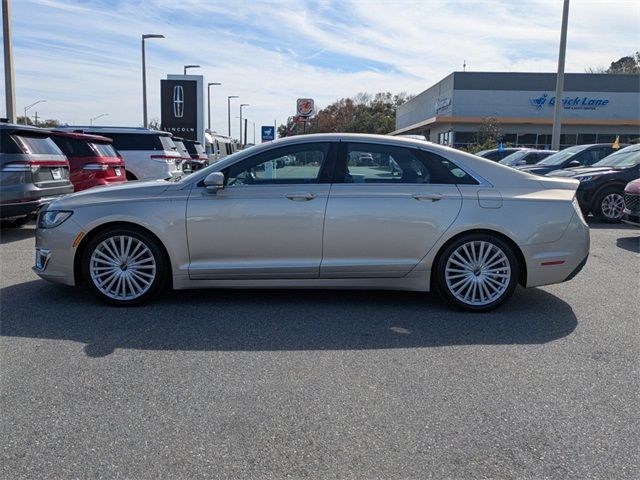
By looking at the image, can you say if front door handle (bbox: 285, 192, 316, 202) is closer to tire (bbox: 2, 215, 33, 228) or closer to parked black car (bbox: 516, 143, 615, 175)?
tire (bbox: 2, 215, 33, 228)

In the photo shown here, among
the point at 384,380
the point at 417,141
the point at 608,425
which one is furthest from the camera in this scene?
the point at 417,141

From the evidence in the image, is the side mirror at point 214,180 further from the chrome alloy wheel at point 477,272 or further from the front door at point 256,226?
the chrome alloy wheel at point 477,272

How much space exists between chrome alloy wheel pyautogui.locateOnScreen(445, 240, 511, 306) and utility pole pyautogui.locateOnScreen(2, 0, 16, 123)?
1298cm

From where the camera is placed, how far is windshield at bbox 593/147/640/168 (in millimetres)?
11724

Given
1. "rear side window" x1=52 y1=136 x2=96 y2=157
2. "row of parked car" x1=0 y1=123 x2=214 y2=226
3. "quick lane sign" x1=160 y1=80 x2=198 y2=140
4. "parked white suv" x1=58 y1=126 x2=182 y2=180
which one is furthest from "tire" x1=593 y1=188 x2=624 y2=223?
"quick lane sign" x1=160 y1=80 x2=198 y2=140

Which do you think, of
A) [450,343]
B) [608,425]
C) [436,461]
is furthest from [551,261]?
[436,461]

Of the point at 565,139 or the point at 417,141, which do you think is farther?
the point at 565,139

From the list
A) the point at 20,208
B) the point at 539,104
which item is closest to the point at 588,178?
the point at 20,208

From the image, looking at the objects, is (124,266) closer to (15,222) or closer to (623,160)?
(15,222)

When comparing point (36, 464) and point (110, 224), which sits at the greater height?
point (110, 224)

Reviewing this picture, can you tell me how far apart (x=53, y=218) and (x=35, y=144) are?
15.5ft

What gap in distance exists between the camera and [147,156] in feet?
49.2

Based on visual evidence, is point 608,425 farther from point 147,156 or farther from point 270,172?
point 147,156

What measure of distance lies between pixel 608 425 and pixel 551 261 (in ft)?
7.42
